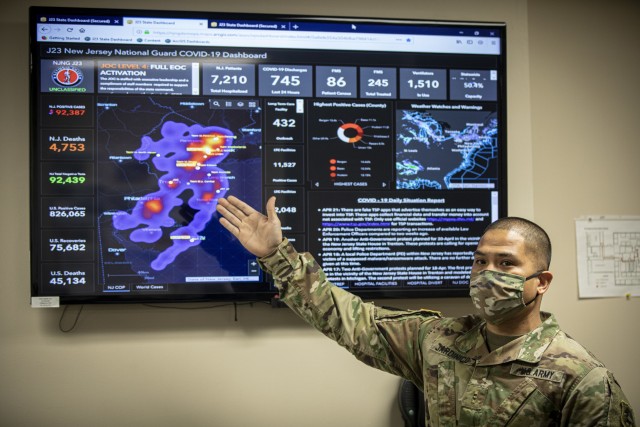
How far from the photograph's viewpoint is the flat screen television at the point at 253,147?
2.38 meters

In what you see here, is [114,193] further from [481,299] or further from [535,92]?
[535,92]

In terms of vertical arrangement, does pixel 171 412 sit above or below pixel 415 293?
below

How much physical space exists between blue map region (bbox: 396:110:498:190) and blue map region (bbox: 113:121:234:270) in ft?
2.59

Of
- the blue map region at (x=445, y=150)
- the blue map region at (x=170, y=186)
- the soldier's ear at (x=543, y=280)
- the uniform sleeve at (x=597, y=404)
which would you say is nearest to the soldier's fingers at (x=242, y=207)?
the blue map region at (x=170, y=186)

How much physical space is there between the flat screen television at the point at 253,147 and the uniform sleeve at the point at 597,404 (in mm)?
970

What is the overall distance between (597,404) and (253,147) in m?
1.62

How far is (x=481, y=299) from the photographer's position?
1.73m

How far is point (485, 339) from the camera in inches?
71.3

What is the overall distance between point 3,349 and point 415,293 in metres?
1.80

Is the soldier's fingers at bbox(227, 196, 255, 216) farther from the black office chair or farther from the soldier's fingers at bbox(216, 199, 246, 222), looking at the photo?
the black office chair

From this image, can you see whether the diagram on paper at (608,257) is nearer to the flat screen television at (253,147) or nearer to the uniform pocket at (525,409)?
the flat screen television at (253,147)

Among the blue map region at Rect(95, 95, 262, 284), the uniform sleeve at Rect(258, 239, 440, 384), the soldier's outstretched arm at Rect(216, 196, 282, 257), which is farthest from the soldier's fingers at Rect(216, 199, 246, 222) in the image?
the blue map region at Rect(95, 95, 262, 284)

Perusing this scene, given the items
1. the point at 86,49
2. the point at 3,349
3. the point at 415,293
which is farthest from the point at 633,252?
the point at 3,349

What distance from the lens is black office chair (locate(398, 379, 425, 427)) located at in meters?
2.41
